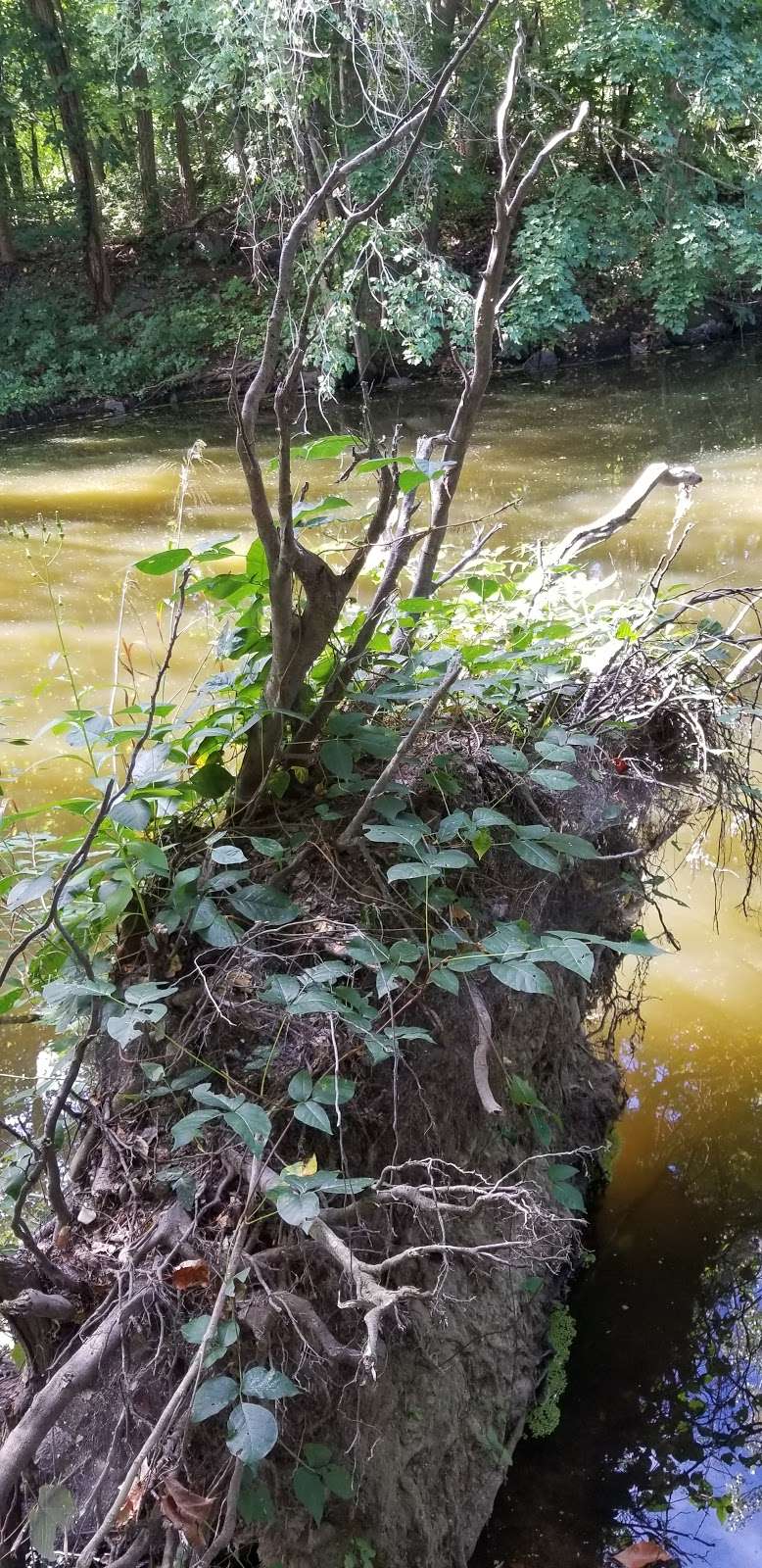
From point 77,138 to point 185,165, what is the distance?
5.51 ft

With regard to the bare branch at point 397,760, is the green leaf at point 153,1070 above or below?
below

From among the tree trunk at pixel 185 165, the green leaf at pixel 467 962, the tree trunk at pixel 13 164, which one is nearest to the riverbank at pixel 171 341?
the tree trunk at pixel 185 165

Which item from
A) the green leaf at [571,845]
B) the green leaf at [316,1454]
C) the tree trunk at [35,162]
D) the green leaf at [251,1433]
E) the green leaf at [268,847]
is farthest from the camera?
the tree trunk at [35,162]

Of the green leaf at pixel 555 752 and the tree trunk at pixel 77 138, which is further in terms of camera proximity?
the tree trunk at pixel 77 138

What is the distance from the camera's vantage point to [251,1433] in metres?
1.10

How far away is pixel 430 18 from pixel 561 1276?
11.0 metres

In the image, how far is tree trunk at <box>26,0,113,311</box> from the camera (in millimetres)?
14039

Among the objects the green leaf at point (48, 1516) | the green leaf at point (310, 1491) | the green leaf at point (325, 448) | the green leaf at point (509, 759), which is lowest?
the green leaf at point (310, 1491)

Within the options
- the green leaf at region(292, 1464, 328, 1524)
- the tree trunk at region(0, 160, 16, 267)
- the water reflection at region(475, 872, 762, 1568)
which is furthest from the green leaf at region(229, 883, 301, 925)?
the tree trunk at region(0, 160, 16, 267)

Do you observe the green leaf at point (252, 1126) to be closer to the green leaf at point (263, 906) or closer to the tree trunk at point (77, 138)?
the green leaf at point (263, 906)

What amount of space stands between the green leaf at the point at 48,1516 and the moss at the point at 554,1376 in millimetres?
1338

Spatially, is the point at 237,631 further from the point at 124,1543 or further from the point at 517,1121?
the point at 124,1543

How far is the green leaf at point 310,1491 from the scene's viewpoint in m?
1.30

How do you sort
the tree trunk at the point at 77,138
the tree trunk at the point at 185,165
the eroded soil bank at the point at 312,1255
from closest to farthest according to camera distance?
the eroded soil bank at the point at 312,1255 → the tree trunk at the point at 77,138 → the tree trunk at the point at 185,165
